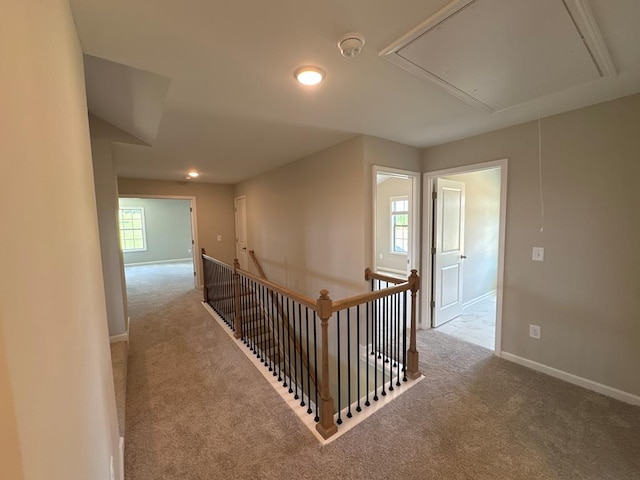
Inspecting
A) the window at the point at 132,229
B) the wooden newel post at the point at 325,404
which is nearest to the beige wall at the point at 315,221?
the wooden newel post at the point at 325,404

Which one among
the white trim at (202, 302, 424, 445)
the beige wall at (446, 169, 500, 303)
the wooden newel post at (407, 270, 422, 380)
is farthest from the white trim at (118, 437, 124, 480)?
the beige wall at (446, 169, 500, 303)

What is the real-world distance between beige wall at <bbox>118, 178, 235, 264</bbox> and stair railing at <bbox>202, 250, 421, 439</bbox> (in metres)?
1.97

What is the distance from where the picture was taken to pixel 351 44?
1.35 metres

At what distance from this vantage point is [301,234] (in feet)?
13.3

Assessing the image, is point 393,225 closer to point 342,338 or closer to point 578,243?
point 342,338

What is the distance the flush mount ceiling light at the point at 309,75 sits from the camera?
1.58m

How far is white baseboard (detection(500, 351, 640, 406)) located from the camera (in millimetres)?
2127

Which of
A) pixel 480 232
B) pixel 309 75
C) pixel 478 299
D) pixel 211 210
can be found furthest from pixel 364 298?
pixel 211 210

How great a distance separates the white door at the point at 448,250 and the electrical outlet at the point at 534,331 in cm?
109

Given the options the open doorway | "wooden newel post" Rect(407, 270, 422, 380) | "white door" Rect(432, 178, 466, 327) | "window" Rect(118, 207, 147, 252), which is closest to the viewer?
"wooden newel post" Rect(407, 270, 422, 380)

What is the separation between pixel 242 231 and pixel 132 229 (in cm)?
555

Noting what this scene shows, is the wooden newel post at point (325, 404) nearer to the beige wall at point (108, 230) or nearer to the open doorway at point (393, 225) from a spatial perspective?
the beige wall at point (108, 230)

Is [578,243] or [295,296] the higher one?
[578,243]

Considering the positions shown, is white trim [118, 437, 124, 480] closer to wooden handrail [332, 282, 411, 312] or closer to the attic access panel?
wooden handrail [332, 282, 411, 312]
